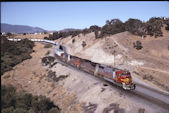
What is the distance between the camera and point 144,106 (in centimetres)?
A: 1977

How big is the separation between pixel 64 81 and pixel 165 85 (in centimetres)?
1913

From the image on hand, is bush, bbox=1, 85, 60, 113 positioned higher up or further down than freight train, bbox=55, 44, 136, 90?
further down

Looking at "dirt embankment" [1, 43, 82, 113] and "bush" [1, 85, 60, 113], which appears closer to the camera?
"bush" [1, 85, 60, 113]

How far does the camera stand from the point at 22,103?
20719 mm

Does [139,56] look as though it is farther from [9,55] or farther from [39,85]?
[9,55]

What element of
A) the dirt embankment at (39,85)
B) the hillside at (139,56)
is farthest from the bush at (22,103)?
the hillside at (139,56)

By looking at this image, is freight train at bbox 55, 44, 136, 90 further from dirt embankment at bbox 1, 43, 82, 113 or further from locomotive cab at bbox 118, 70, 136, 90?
dirt embankment at bbox 1, 43, 82, 113

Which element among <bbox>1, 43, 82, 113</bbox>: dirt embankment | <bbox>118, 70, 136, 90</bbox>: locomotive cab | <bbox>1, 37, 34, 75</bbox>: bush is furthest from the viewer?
<bbox>1, 37, 34, 75</bbox>: bush

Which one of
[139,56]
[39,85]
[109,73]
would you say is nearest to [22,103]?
[109,73]

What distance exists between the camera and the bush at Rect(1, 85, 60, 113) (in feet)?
61.2

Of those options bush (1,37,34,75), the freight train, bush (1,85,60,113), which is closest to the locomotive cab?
the freight train

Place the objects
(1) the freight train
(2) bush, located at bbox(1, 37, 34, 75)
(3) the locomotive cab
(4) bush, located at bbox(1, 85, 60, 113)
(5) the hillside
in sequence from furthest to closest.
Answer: (2) bush, located at bbox(1, 37, 34, 75), (5) the hillside, (1) the freight train, (3) the locomotive cab, (4) bush, located at bbox(1, 85, 60, 113)

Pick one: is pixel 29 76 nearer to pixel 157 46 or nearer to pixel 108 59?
pixel 108 59

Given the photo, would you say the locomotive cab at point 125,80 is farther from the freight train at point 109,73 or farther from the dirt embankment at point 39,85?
the dirt embankment at point 39,85
